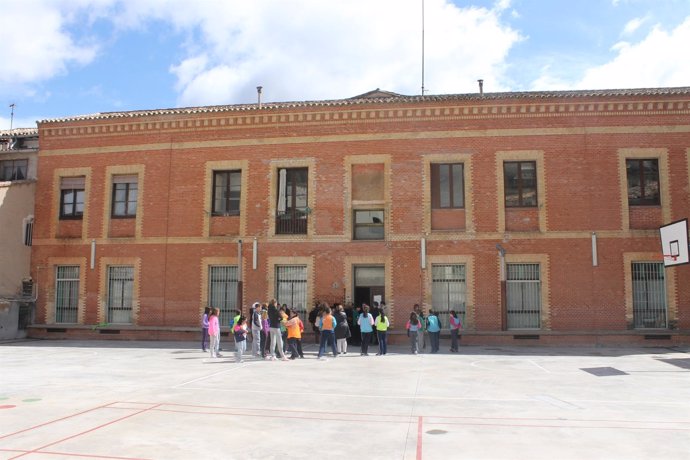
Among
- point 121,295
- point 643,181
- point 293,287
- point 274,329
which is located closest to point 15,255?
point 121,295

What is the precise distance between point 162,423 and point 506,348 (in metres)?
13.9

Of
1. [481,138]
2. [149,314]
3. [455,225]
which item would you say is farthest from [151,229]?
[481,138]

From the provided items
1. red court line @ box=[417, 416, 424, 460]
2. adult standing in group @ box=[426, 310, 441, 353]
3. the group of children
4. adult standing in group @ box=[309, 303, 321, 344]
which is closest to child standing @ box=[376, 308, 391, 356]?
the group of children

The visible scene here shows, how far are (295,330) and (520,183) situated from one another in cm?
1033

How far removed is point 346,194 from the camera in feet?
72.3

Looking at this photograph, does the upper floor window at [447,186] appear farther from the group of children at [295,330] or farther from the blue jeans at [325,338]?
the blue jeans at [325,338]

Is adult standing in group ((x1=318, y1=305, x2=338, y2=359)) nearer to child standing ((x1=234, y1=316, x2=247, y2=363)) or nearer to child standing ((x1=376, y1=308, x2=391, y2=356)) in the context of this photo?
child standing ((x1=376, y1=308, x2=391, y2=356))

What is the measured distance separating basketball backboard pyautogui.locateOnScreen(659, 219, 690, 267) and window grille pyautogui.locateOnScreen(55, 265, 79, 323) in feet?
74.9

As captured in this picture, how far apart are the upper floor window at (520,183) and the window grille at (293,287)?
8.38 meters

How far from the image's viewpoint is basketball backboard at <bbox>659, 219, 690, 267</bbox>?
17844 mm

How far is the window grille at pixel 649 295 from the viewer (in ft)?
66.3

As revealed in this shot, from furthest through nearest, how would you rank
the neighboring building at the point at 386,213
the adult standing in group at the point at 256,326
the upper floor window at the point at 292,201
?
1. the upper floor window at the point at 292,201
2. the neighboring building at the point at 386,213
3. the adult standing in group at the point at 256,326

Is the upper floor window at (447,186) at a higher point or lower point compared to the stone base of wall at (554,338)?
higher

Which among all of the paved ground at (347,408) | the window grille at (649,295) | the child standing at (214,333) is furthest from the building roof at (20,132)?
the window grille at (649,295)
